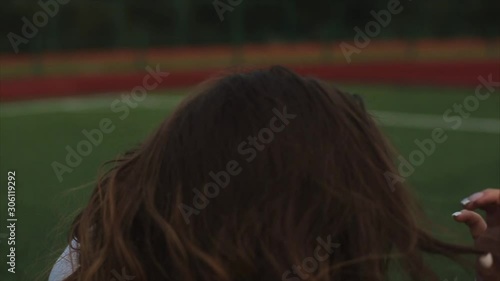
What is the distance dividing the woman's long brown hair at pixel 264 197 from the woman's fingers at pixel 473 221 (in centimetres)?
12

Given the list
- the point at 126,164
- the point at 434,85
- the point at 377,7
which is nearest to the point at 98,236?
the point at 126,164

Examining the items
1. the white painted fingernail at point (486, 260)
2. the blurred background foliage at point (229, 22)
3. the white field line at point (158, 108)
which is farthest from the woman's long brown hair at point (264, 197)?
the blurred background foliage at point (229, 22)

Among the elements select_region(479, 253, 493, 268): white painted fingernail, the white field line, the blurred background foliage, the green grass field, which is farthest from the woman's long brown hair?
the blurred background foliage

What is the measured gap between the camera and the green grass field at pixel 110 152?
436 centimetres

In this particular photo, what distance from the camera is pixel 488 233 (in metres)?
1.73

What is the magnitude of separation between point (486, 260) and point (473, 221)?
0.10 metres

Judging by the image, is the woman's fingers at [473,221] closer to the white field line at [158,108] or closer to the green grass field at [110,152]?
the green grass field at [110,152]

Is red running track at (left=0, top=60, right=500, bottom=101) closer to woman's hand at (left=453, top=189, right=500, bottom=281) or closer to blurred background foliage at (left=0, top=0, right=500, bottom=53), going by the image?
blurred background foliage at (left=0, top=0, right=500, bottom=53)

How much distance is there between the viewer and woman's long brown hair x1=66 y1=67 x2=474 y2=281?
153 cm

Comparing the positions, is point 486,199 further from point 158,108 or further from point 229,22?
point 229,22

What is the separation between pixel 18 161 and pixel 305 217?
23.5ft

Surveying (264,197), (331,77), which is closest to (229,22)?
(331,77)

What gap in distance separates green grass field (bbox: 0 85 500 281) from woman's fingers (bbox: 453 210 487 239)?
39 millimetres

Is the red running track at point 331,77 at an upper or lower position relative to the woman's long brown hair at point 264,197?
upper
